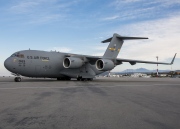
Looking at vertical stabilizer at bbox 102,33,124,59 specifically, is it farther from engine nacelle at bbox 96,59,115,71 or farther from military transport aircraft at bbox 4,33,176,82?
engine nacelle at bbox 96,59,115,71

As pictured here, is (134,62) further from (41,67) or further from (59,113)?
(59,113)

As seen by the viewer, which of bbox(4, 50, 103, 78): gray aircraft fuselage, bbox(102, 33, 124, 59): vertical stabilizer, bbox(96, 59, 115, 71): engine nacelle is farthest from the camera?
bbox(102, 33, 124, 59): vertical stabilizer

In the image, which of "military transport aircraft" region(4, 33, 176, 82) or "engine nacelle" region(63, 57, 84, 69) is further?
"engine nacelle" region(63, 57, 84, 69)

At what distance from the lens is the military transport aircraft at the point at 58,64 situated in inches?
882

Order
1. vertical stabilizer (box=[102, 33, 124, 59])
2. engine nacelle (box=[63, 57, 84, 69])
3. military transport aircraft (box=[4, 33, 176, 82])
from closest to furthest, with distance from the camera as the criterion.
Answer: military transport aircraft (box=[4, 33, 176, 82])
engine nacelle (box=[63, 57, 84, 69])
vertical stabilizer (box=[102, 33, 124, 59])

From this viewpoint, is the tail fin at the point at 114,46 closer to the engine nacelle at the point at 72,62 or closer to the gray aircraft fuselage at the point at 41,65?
the gray aircraft fuselage at the point at 41,65

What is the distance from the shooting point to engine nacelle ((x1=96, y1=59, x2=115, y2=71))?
25.3 metres

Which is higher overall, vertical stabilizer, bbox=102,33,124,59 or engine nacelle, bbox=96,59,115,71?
vertical stabilizer, bbox=102,33,124,59

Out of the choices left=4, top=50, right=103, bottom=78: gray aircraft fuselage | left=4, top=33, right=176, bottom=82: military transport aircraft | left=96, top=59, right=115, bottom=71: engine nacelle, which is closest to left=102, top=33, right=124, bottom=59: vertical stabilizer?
left=4, top=33, right=176, bottom=82: military transport aircraft

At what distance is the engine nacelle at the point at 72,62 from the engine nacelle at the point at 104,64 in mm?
1933

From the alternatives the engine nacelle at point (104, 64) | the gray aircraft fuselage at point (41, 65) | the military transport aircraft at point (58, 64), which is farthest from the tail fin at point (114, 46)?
the engine nacelle at point (104, 64)

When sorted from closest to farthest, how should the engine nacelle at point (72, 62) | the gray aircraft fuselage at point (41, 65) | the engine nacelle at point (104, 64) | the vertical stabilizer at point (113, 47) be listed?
the gray aircraft fuselage at point (41, 65)
the engine nacelle at point (72, 62)
the engine nacelle at point (104, 64)
the vertical stabilizer at point (113, 47)

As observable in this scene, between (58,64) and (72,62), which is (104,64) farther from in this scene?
(58,64)

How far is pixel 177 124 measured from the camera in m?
4.78
